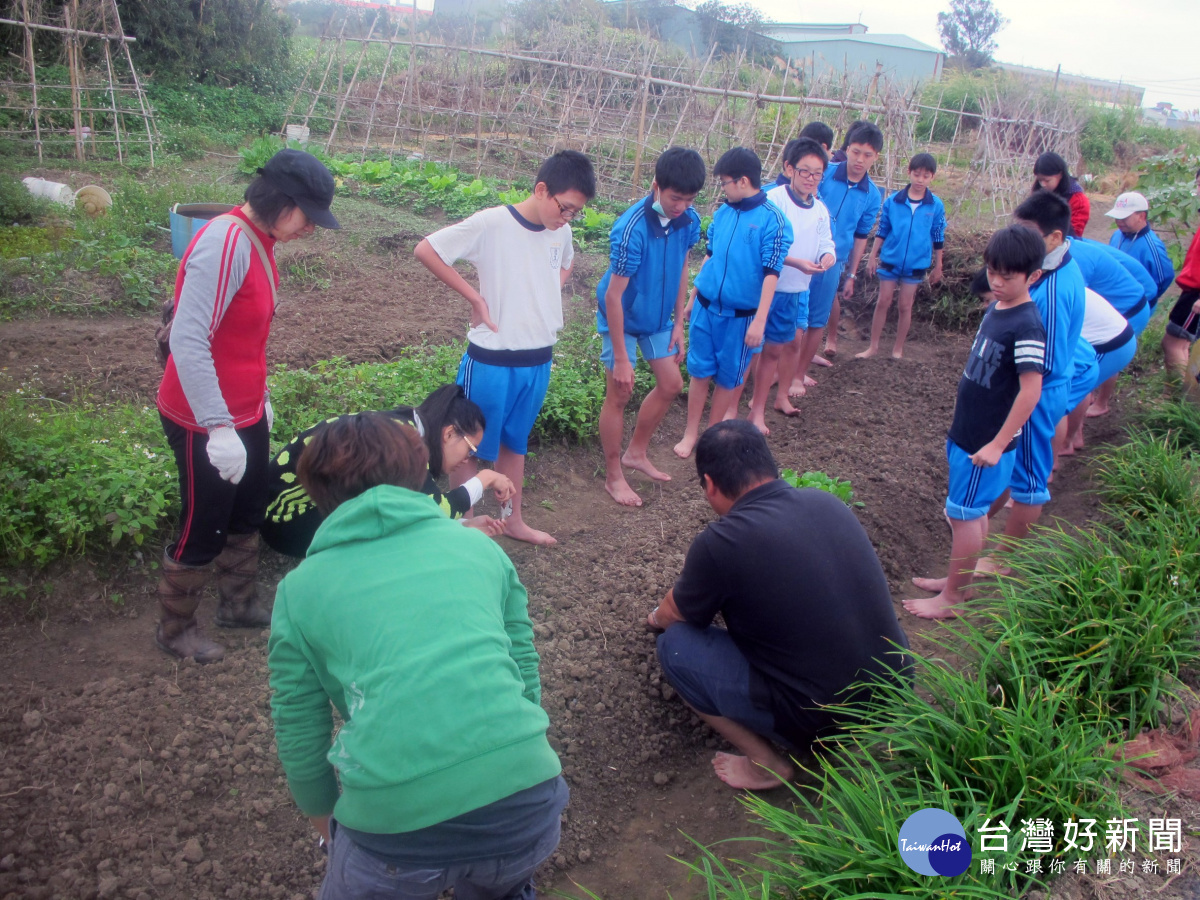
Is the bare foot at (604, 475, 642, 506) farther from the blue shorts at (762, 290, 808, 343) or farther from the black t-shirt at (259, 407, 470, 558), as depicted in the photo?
the black t-shirt at (259, 407, 470, 558)

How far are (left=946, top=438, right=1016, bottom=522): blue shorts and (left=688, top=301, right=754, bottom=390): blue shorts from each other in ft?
4.65

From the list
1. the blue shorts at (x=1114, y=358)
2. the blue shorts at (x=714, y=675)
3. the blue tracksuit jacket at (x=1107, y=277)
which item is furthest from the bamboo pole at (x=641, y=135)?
the blue shorts at (x=714, y=675)

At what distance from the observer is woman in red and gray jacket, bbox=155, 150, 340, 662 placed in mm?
2348

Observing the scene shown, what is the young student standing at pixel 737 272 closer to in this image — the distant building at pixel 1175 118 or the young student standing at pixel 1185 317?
the young student standing at pixel 1185 317

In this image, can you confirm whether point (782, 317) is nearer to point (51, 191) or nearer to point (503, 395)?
point (503, 395)

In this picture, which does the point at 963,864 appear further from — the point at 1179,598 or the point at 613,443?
the point at 613,443

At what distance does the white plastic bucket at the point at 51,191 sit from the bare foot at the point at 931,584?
29.4 feet

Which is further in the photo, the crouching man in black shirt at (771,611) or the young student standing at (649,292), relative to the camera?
the young student standing at (649,292)

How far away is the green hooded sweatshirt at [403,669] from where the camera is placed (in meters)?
1.40

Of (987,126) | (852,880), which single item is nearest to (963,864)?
(852,880)

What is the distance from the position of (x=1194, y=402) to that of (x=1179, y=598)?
310cm

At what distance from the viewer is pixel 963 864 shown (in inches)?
69.1

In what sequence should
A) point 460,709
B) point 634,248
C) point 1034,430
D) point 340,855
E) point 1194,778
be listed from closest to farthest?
point 460,709 < point 340,855 < point 1194,778 < point 1034,430 < point 634,248

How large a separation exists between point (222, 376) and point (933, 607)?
3133 millimetres
